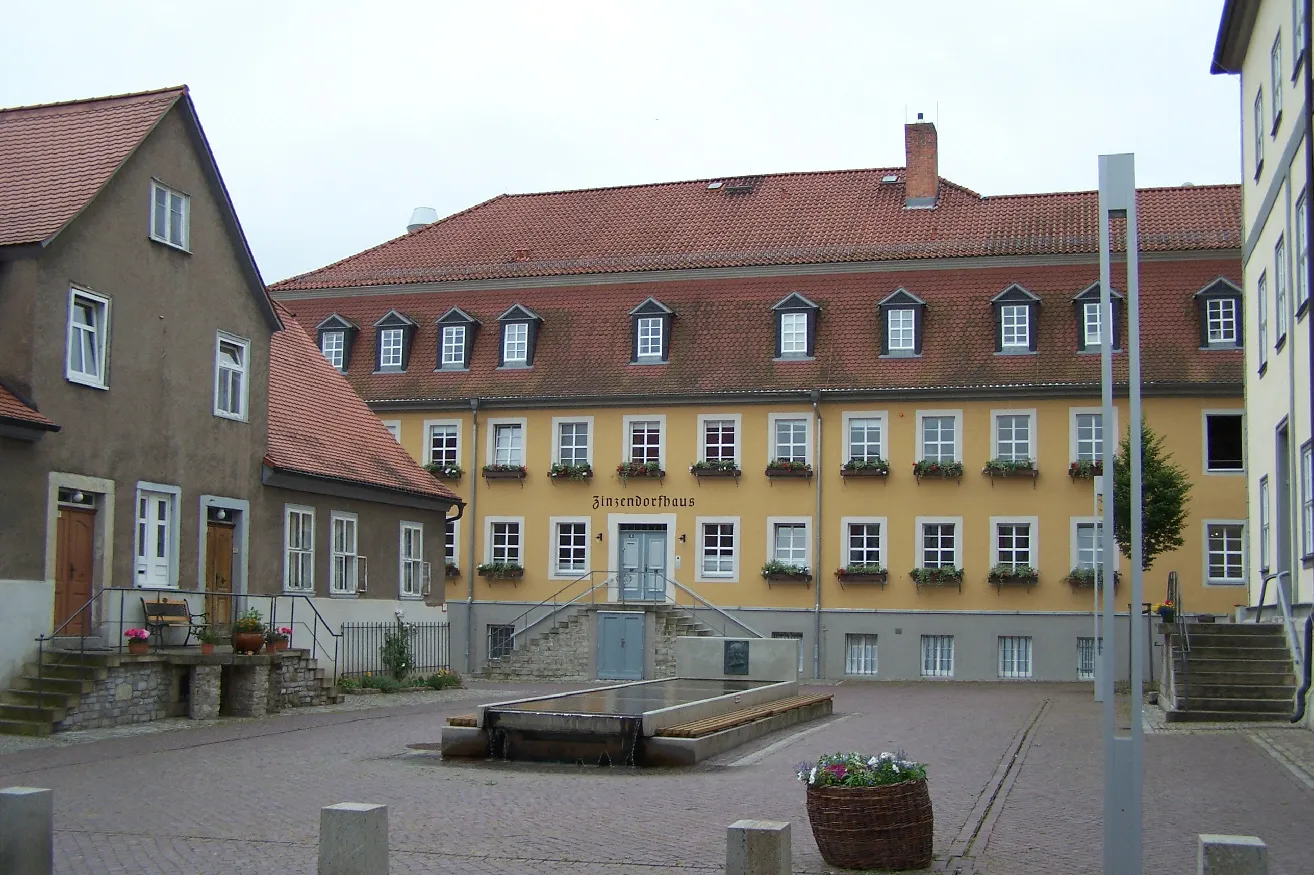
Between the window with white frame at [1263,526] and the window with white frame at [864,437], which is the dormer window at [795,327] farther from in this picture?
the window with white frame at [1263,526]

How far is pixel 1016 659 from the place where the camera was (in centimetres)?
3791

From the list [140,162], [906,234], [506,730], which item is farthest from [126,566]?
[906,234]

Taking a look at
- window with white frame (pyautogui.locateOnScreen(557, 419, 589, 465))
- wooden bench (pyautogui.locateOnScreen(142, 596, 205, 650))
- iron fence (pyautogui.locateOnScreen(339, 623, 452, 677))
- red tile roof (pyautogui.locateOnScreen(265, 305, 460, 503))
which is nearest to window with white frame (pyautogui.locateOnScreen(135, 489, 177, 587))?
wooden bench (pyautogui.locateOnScreen(142, 596, 205, 650))

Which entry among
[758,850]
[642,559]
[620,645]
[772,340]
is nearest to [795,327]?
[772,340]

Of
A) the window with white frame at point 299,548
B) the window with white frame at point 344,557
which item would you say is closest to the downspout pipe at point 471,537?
the window with white frame at point 344,557

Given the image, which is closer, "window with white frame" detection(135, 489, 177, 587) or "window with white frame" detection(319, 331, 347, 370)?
"window with white frame" detection(135, 489, 177, 587)

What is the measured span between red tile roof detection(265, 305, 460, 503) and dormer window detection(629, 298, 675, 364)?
8.98m

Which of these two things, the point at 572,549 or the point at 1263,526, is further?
the point at 572,549

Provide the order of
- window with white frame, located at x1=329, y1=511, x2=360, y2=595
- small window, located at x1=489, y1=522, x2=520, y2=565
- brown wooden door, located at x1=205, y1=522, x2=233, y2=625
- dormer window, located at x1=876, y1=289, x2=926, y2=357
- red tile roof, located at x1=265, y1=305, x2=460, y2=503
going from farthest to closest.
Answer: small window, located at x1=489, y1=522, x2=520, y2=565 < dormer window, located at x1=876, y1=289, x2=926, y2=357 < window with white frame, located at x1=329, y1=511, x2=360, y2=595 < red tile roof, located at x1=265, y1=305, x2=460, y2=503 < brown wooden door, located at x1=205, y1=522, x2=233, y2=625

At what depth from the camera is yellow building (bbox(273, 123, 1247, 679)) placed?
1490 inches

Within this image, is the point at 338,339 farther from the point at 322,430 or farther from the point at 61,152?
the point at 61,152

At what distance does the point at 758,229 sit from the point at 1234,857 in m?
36.8

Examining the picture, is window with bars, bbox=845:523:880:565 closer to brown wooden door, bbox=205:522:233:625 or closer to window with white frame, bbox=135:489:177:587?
brown wooden door, bbox=205:522:233:625

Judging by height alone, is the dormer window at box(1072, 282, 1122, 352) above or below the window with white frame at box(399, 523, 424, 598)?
above
